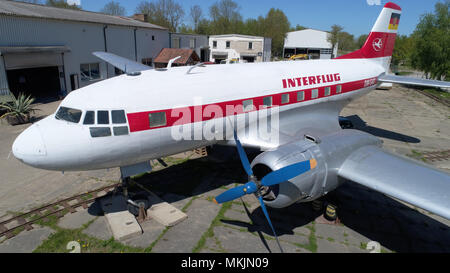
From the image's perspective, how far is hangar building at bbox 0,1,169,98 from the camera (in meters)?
22.4

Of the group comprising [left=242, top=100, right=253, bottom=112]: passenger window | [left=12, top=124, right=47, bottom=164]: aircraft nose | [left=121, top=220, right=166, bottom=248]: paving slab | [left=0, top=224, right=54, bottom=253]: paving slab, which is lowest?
[left=121, top=220, right=166, bottom=248]: paving slab

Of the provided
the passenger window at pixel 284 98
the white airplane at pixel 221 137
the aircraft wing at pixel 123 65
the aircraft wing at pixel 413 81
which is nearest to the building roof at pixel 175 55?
the aircraft wing at pixel 123 65

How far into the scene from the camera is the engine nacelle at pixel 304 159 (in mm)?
8062

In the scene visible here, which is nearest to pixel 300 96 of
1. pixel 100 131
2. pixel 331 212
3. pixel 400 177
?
pixel 331 212

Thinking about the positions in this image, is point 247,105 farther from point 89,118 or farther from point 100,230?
point 100,230

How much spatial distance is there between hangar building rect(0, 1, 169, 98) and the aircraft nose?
1817 centimetres

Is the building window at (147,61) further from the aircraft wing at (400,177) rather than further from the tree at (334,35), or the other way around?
the tree at (334,35)

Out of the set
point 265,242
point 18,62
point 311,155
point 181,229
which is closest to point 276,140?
point 311,155

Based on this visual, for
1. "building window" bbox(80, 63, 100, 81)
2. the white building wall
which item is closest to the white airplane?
the white building wall

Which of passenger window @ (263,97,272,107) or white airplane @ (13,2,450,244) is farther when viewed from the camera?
passenger window @ (263,97,272,107)

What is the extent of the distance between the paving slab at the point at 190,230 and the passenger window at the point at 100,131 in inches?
145

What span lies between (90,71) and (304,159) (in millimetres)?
29150

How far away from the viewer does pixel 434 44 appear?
4119cm

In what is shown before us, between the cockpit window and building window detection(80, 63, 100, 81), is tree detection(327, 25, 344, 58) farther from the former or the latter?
the cockpit window
